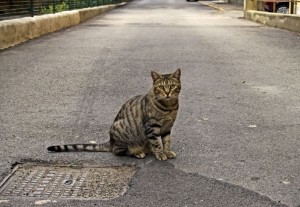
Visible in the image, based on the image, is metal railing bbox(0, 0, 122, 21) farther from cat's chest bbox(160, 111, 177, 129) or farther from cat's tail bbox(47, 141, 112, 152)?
cat's chest bbox(160, 111, 177, 129)

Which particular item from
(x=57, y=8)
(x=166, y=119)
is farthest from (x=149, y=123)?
(x=57, y=8)

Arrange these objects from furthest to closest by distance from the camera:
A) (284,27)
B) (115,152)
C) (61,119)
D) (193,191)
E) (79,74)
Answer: (284,27)
(79,74)
(61,119)
(115,152)
(193,191)

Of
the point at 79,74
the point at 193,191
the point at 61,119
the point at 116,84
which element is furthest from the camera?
the point at 79,74

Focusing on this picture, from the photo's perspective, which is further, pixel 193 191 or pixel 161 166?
pixel 161 166

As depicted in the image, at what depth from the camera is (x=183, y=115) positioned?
700cm

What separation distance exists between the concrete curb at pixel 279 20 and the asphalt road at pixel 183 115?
5340 millimetres

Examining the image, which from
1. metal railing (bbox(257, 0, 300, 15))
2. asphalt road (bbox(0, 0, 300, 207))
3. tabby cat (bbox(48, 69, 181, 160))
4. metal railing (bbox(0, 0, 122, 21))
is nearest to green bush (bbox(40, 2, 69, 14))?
metal railing (bbox(0, 0, 122, 21))

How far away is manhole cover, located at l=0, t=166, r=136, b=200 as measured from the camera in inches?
A: 170

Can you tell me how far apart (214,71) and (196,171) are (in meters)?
6.00

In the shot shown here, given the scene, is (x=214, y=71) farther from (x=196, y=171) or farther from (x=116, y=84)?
(x=196, y=171)

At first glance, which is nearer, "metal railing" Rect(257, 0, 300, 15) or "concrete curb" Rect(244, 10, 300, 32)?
"concrete curb" Rect(244, 10, 300, 32)

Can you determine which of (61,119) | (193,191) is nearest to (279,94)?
(61,119)

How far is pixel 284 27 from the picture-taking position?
21.0 m

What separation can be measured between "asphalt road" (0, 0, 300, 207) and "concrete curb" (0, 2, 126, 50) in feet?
1.56
